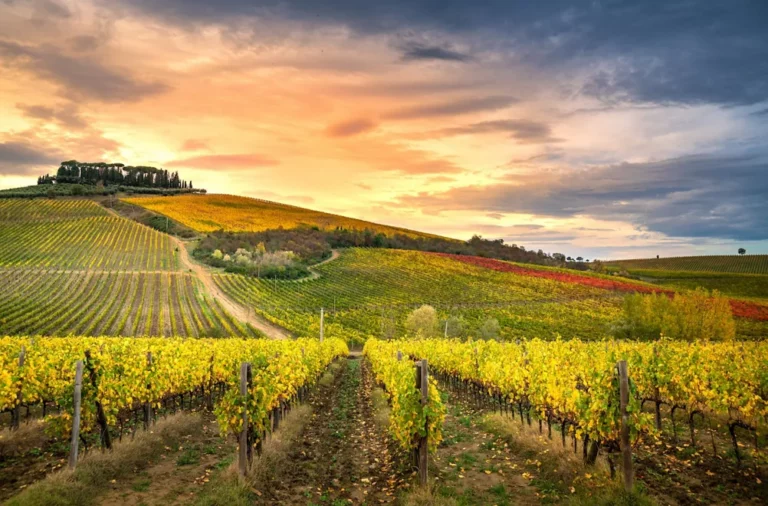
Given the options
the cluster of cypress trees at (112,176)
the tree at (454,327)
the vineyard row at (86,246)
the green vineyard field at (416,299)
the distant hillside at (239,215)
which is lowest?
the tree at (454,327)

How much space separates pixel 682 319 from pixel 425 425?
54891 millimetres

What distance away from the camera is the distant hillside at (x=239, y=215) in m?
120

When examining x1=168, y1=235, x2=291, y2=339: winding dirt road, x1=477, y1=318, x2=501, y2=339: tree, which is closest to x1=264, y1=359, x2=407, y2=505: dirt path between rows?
x1=477, y1=318, x2=501, y2=339: tree

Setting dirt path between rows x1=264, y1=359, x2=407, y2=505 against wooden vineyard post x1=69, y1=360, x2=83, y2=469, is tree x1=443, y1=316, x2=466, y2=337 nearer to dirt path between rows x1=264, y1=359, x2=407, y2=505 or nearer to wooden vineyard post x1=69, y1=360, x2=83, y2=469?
dirt path between rows x1=264, y1=359, x2=407, y2=505

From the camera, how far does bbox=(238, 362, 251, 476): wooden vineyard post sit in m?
9.79

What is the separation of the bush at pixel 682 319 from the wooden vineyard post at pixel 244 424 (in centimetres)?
5292

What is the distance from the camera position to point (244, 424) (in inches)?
404

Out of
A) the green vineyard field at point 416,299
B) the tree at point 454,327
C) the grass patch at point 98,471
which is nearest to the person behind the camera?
the grass patch at point 98,471

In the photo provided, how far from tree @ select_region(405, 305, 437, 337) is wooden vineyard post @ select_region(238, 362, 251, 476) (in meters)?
48.7

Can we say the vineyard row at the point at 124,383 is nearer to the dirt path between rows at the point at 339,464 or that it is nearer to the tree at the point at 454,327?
the dirt path between rows at the point at 339,464

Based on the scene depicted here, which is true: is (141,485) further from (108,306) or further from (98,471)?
(108,306)

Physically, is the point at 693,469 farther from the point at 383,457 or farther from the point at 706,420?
the point at 383,457

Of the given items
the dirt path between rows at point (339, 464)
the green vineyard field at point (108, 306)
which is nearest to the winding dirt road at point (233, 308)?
the green vineyard field at point (108, 306)

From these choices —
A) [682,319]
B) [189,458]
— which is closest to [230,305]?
[682,319]
